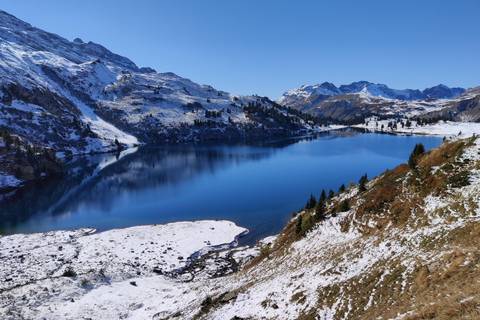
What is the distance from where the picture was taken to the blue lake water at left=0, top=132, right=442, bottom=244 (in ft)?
182

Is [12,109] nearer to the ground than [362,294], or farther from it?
farther from it

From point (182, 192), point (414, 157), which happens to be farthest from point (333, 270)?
point (182, 192)

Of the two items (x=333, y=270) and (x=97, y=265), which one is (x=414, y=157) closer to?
(x=333, y=270)

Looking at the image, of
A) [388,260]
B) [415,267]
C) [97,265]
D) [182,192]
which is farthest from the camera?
[182,192]

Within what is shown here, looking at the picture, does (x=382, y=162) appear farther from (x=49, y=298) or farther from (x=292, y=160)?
(x=49, y=298)

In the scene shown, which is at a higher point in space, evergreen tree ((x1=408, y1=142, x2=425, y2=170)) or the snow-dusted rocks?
evergreen tree ((x1=408, y1=142, x2=425, y2=170))

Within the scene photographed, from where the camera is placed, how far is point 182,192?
74.9 m

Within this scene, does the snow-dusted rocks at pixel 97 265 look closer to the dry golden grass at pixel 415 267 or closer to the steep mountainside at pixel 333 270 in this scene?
the steep mountainside at pixel 333 270

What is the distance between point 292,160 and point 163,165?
62446mm

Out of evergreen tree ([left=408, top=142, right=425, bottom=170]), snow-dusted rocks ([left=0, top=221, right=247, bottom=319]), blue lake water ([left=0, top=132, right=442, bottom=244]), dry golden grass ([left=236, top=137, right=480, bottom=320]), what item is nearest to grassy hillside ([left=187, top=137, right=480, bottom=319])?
dry golden grass ([left=236, top=137, right=480, bottom=320])

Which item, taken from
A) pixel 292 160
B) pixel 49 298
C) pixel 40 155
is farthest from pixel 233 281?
pixel 40 155

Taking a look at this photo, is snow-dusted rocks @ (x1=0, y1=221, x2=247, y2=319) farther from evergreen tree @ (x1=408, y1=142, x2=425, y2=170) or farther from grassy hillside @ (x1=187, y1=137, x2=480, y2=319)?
evergreen tree @ (x1=408, y1=142, x2=425, y2=170)

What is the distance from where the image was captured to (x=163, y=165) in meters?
117

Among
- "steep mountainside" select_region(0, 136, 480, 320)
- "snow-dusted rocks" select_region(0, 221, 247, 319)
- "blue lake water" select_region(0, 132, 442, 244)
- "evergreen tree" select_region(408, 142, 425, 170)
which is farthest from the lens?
"blue lake water" select_region(0, 132, 442, 244)
